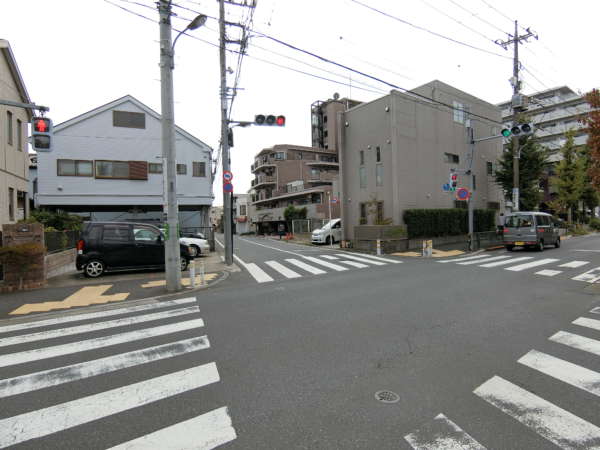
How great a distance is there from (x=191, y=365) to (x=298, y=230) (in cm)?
3200

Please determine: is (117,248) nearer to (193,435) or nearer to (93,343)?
(93,343)

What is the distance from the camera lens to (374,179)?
20703mm

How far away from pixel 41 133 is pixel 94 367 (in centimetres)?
751

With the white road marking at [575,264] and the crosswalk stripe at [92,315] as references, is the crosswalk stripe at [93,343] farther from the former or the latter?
the white road marking at [575,264]

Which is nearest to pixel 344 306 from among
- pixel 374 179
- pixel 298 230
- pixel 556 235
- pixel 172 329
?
pixel 172 329

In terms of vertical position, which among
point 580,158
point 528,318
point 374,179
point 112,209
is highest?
point 580,158

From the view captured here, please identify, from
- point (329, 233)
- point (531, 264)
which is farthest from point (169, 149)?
point (329, 233)

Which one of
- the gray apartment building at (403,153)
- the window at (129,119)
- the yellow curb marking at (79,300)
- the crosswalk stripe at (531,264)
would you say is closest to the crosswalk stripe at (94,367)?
the yellow curb marking at (79,300)

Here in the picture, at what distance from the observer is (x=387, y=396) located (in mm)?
3115

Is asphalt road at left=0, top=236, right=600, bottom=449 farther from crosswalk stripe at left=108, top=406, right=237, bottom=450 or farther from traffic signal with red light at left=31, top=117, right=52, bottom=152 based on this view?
traffic signal with red light at left=31, top=117, right=52, bottom=152

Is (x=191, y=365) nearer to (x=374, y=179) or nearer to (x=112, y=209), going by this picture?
(x=374, y=179)

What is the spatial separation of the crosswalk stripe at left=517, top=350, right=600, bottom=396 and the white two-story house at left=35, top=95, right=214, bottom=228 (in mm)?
21794

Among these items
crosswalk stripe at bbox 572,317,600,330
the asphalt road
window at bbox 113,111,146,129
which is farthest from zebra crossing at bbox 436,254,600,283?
window at bbox 113,111,146,129

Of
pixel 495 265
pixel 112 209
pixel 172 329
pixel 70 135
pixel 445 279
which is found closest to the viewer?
pixel 172 329
